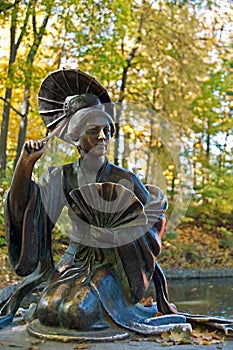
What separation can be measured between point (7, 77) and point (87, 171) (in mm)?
9173

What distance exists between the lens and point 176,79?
17.6 meters

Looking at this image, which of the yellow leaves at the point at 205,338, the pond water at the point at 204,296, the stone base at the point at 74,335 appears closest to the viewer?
the stone base at the point at 74,335

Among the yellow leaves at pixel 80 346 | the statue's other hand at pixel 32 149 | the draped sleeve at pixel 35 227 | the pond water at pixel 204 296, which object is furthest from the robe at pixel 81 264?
the pond water at pixel 204 296

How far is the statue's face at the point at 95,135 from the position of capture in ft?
16.1

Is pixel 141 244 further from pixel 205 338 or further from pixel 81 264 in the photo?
pixel 205 338

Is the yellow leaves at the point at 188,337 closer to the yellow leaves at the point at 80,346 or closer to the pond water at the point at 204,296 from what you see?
the yellow leaves at the point at 80,346

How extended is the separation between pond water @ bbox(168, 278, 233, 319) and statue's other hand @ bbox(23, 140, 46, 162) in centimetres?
347

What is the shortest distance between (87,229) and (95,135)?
0.75m

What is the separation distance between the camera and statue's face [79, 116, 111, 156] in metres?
4.90

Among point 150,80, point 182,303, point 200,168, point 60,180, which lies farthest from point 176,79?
point 60,180

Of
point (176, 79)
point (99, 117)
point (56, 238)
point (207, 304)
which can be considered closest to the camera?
point (99, 117)

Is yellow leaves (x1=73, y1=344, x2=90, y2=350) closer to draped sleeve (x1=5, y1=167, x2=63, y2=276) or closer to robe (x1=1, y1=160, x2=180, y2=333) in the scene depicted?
robe (x1=1, y1=160, x2=180, y2=333)

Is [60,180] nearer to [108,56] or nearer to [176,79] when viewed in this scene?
[108,56]

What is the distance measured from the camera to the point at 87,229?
4.88 m
